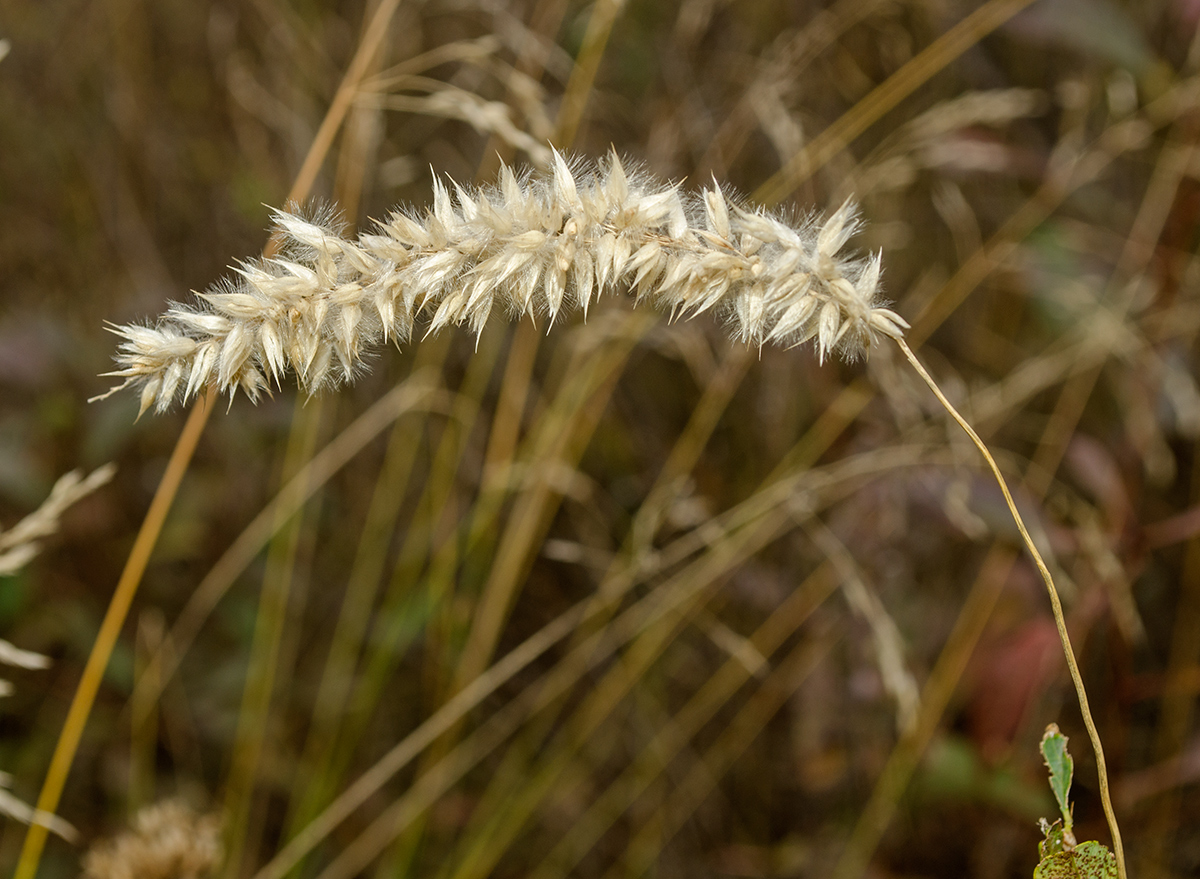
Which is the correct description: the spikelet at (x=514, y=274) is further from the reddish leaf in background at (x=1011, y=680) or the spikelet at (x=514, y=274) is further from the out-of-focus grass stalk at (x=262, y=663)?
the reddish leaf in background at (x=1011, y=680)

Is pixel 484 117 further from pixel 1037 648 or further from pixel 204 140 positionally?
pixel 204 140

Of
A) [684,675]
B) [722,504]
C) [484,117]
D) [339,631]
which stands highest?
[722,504]

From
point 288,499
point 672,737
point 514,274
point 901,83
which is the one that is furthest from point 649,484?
point 514,274

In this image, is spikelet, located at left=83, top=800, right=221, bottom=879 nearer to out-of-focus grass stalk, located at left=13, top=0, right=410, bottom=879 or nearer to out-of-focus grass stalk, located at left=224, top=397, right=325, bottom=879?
out-of-focus grass stalk, located at left=13, top=0, right=410, bottom=879

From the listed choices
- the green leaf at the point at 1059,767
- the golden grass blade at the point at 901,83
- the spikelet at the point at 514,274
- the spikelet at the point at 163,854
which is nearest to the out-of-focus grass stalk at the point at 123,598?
the spikelet at the point at 163,854

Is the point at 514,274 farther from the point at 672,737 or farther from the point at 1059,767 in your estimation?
the point at 672,737

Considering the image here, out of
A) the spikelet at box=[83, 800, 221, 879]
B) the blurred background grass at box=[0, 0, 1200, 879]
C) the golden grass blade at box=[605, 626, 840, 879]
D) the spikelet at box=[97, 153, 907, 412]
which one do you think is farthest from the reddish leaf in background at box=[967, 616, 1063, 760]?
the spikelet at box=[83, 800, 221, 879]

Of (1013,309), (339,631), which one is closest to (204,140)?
(339,631)
